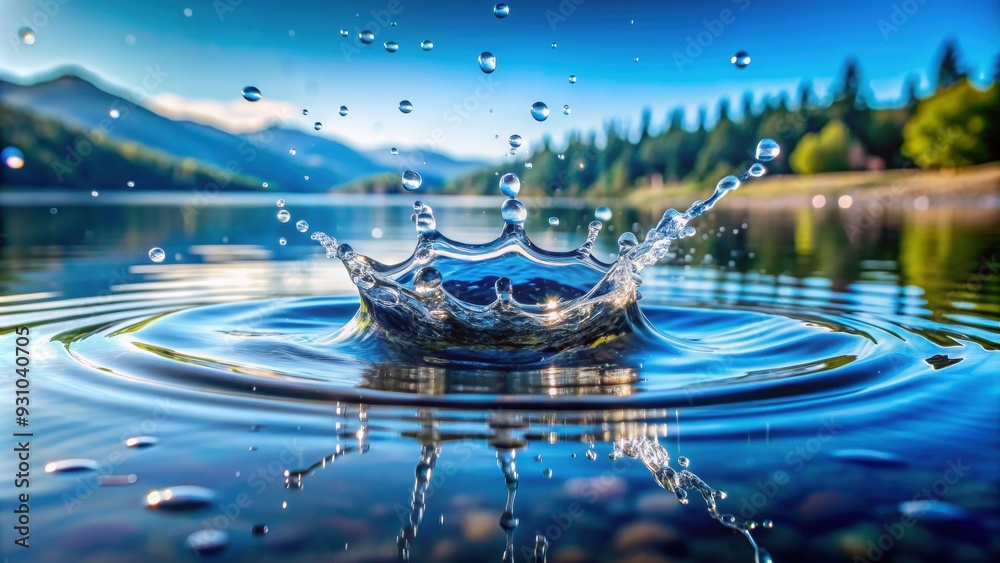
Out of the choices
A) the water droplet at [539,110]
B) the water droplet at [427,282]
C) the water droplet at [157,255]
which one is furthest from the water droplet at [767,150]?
the water droplet at [157,255]

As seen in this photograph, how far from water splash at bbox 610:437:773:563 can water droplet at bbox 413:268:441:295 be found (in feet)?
8.95

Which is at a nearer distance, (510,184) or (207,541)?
(207,541)

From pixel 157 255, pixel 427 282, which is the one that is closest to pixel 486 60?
pixel 427 282

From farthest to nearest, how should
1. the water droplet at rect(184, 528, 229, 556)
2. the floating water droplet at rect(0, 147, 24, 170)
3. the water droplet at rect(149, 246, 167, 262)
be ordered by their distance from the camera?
the water droplet at rect(149, 246, 167, 262), the floating water droplet at rect(0, 147, 24, 170), the water droplet at rect(184, 528, 229, 556)

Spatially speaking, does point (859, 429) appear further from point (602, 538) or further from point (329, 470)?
point (329, 470)

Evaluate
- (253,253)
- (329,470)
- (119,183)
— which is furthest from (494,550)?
(119,183)

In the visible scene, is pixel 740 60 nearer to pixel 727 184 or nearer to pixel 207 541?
pixel 727 184

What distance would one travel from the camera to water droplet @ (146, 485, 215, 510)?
257 cm

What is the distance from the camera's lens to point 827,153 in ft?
318

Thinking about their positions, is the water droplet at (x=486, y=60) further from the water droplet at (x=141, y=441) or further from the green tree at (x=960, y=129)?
the green tree at (x=960, y=129)

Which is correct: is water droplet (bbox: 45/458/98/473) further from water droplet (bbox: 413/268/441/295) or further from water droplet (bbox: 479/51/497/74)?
water droplet (bbox: 479/51/497/74)

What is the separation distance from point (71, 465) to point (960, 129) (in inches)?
3506

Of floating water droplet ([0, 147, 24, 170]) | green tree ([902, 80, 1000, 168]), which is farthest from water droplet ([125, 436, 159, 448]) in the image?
green tree ([902, 80, 1000, 168])

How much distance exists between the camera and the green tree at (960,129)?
74.8m
